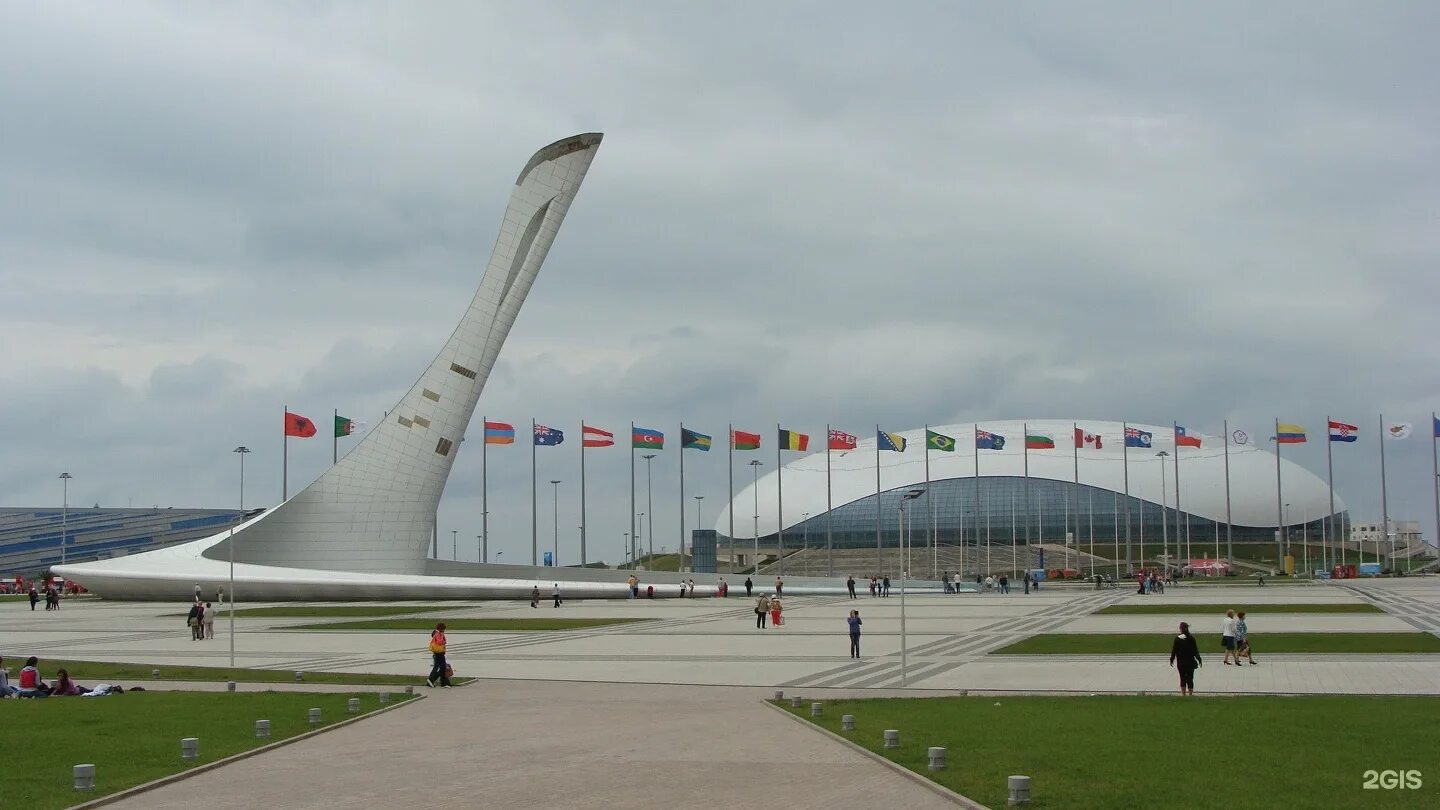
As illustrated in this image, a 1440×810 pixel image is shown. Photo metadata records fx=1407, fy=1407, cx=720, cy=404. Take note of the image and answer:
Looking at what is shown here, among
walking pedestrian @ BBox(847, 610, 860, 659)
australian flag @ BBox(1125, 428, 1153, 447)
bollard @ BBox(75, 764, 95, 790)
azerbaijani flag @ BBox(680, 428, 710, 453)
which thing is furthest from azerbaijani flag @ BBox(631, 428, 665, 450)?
bollard @ BBox(75, 764, 95, 790)

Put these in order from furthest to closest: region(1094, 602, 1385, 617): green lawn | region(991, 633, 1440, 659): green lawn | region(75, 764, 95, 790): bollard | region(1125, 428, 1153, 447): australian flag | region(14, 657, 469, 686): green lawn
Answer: region(1125, 428, 1153, 447): australian flag < region(1094, 602, 1385, 617): green lawn < region(991, 633, 1440, 659): green lawn < region(14, 657, 469, 686): green lawn < region(75, 764, 95, 790): bollard

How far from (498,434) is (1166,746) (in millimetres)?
51540

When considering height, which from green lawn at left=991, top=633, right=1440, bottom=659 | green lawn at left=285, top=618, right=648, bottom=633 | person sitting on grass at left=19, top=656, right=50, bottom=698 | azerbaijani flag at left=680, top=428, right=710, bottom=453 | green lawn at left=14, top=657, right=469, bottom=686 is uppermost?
azerbaijani flag at left=680, top=428, right=710, bottom=453

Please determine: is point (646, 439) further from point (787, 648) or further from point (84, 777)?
point (84, 777)

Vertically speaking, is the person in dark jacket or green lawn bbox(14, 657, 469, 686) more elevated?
the person in dark jacket

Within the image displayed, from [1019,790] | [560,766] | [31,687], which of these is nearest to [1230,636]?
[1019,790]

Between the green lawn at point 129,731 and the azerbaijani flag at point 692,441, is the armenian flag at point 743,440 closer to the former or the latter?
the azerbaijani flag at point 692,441

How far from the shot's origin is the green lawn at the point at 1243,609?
4109cm

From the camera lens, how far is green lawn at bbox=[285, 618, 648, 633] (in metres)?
36.5

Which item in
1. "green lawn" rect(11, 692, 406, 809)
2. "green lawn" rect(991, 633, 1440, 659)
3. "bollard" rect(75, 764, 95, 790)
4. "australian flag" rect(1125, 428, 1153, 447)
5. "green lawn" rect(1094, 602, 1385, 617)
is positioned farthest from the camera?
"australian flag" rect(1125, 428, 1153, 447)

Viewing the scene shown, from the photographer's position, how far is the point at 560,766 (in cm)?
1293

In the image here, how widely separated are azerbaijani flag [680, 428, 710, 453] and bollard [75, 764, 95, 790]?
5672 cm

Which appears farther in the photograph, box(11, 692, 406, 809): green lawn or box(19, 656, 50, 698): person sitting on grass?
box(19, 656, 50, 698): person sitting on grass

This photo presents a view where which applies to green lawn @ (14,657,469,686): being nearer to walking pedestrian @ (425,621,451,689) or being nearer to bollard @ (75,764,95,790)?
walking pedestrian @ (425,621,451,689)
